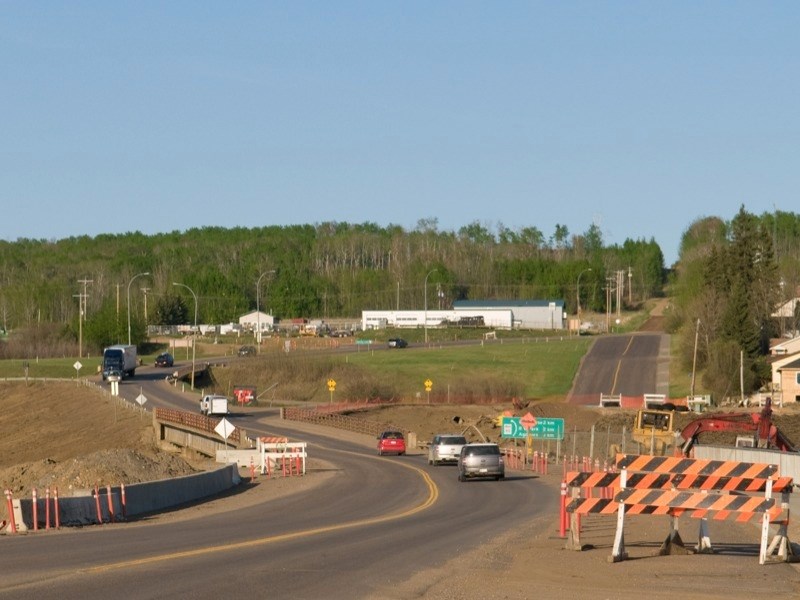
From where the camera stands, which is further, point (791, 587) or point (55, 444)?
point (55, 444)

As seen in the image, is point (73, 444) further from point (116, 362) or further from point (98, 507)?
point (98, 507)

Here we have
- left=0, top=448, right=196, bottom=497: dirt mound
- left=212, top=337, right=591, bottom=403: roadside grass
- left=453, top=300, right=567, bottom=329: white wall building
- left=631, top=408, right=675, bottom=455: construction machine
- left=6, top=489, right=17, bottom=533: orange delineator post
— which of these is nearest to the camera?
left=6, top=489, right=17, bottom=533: orange delineator post

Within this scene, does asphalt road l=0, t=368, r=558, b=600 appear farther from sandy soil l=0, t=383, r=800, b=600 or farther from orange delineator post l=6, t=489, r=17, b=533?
orange delineator post l=6, t=489, r=17, b=533

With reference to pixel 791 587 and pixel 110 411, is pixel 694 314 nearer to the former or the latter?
pixel 110 411

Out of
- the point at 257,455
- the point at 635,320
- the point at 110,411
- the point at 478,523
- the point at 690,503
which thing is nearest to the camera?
the point at 690,503

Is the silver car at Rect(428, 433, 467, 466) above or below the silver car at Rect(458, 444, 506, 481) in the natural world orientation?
below

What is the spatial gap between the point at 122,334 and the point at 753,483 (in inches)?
5219

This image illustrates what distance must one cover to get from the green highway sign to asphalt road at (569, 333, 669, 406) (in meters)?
38.5

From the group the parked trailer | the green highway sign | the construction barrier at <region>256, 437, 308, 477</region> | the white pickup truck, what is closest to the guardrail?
the white pickup truck

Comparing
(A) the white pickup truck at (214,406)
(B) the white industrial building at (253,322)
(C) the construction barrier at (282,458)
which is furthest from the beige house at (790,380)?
(B) the white industrial building at (253,322)

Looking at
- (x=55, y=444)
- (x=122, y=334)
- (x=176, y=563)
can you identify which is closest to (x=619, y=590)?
(x=176, y=563)

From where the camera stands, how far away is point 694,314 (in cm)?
11781

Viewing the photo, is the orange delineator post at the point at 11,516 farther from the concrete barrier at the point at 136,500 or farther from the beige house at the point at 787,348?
the beige house at the point at 787,348

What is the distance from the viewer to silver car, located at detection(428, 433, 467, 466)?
5406 cm
